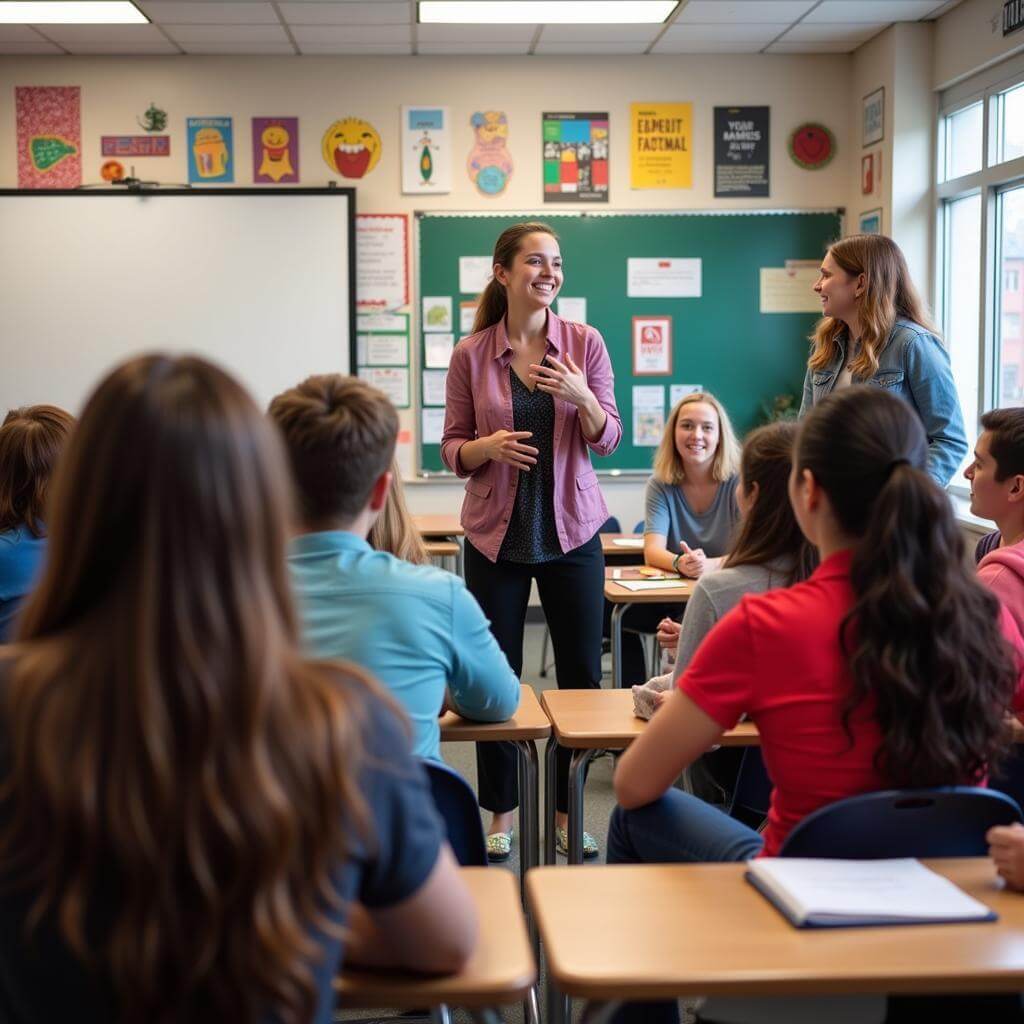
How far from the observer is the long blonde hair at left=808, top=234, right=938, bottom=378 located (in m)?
2.99

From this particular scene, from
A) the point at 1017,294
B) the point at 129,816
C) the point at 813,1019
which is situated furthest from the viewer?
the point at 1017,294

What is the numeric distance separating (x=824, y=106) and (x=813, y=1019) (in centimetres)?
557

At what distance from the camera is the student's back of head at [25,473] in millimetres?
2330

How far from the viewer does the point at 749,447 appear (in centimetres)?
195

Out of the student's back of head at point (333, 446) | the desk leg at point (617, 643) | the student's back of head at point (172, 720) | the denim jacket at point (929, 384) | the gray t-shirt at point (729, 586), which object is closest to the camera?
the student's back of head at point (172, 720)

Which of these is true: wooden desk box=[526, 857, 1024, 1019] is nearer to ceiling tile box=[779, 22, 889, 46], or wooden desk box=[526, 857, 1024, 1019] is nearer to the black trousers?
the black trousers

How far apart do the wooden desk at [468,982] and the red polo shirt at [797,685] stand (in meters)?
0.40

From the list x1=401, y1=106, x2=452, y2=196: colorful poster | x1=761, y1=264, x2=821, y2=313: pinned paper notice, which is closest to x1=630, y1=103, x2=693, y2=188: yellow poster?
x1=761, y1=264, x2=821, y2=313: pinned paper notice

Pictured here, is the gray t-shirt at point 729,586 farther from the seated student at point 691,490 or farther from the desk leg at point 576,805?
the seated student at point 691,490

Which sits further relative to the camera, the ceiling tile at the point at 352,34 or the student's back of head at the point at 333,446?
the ceiling tile at the point at 352,34

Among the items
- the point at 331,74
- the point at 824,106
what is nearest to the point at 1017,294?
the point at 824,106

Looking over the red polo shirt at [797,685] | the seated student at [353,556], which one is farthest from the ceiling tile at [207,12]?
the red polo shirt at [797,685]

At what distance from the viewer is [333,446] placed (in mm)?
1519

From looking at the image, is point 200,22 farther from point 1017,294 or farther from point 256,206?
point 1017,294
